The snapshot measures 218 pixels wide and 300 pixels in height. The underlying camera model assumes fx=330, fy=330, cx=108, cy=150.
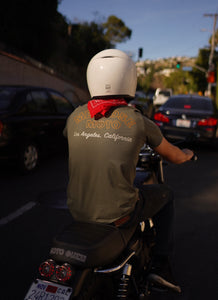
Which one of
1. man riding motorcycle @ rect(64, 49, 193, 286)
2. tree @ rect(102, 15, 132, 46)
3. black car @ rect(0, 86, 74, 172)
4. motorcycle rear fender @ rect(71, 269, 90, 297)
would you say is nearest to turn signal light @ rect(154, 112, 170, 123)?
black car @ rect(0, 86, 74, 172)

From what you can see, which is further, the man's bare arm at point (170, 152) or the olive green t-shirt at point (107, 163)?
the man's bare arm at point (170, 152)

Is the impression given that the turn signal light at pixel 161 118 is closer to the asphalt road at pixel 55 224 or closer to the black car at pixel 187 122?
the black car at pixel 187 122

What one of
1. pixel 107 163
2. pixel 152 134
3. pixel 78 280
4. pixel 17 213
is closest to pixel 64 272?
pixel 78 280

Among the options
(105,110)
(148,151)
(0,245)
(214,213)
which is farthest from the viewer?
(214,213)

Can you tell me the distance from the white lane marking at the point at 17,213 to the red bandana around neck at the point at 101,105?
2.62 m

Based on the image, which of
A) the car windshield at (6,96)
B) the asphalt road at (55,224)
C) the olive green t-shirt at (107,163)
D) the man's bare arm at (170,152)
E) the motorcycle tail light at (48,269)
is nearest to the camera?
the motorcycle tail light at (48,269)

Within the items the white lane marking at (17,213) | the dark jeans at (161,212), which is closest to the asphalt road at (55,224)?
the white lane marking at (17,213)

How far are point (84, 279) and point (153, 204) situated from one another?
934mm

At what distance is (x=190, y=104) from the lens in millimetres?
9633

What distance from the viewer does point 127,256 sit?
1.91 metres

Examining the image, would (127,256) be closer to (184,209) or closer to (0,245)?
(0,245)

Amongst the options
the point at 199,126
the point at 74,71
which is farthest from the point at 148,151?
the point at 74,71

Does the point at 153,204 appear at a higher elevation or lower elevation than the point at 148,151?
lower

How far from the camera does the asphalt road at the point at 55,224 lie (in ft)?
9.78
